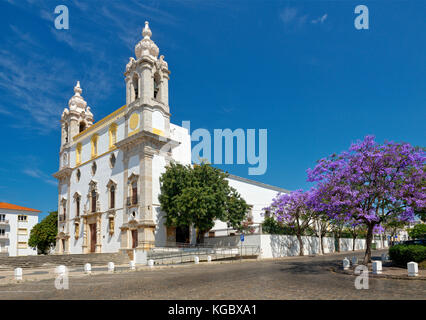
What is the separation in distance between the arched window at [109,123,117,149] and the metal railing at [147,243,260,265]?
1344 centimetres

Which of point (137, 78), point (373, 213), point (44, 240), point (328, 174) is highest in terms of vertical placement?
point (137, 78)

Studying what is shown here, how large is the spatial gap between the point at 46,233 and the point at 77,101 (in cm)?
1891

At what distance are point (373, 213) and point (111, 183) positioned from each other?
90.8ft

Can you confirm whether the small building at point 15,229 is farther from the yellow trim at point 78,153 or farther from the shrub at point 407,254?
the shrub at point 407,254

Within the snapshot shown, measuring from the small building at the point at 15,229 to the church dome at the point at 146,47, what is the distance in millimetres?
45656

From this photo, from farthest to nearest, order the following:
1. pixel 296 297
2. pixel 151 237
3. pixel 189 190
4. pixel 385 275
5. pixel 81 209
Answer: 1. pixel 81 209
2. pixel 151 237
3. pixel 189 190
4. pixel 385 275
5. pixel 296 297

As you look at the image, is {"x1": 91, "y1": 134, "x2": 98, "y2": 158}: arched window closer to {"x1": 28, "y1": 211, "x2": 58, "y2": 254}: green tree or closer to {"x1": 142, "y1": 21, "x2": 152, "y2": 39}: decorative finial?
{"x1": 142, "y1": 21, "x2": 152, "y2": 39}: decorative finial

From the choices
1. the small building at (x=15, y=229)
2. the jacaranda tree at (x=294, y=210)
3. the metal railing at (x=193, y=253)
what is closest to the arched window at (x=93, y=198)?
the metal railing at (x=193, y=253)

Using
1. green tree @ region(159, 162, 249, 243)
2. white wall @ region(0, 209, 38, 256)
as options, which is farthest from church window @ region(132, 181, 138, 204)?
white wall @ region(0, 209, 38, 256)

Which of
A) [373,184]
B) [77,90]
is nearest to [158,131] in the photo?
[77,90]

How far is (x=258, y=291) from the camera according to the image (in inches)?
447

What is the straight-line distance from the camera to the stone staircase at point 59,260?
89.0ft
